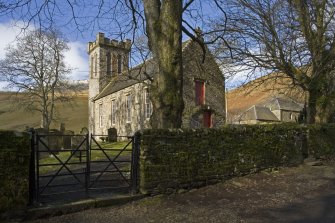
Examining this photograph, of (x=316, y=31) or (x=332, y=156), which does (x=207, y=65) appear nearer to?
(x=316, y=31)

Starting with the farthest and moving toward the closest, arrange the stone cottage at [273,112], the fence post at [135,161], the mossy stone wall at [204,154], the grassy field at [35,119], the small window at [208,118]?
the stone cottage at [273,112], the grassy field at [35,119], the small window at [208,118], the mossy stone wall at [204,154], the fence post at [135,161]

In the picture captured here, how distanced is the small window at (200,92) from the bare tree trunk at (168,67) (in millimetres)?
22417

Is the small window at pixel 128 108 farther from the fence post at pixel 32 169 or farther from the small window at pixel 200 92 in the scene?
the fence post at pixel 32 169

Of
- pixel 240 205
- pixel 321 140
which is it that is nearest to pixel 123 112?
pixel 321 140

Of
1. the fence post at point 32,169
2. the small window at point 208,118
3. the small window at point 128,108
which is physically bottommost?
the fence post at point 32,169

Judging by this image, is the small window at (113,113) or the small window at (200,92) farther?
the small window at (113,113)

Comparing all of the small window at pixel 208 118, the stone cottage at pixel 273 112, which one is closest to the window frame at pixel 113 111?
the small window at pixel 208 118

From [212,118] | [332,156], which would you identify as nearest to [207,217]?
[332,156]

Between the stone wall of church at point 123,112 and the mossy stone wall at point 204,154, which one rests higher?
the stone wall of church at point 123,112

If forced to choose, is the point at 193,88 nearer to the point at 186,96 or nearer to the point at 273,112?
the point at 186,96

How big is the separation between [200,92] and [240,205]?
84.5 ft

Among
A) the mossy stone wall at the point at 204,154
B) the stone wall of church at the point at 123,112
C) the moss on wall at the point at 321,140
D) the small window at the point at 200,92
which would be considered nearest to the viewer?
the mossy stone wall at the point at 204,154

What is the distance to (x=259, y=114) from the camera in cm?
7931

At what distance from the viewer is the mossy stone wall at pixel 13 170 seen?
7559mm
